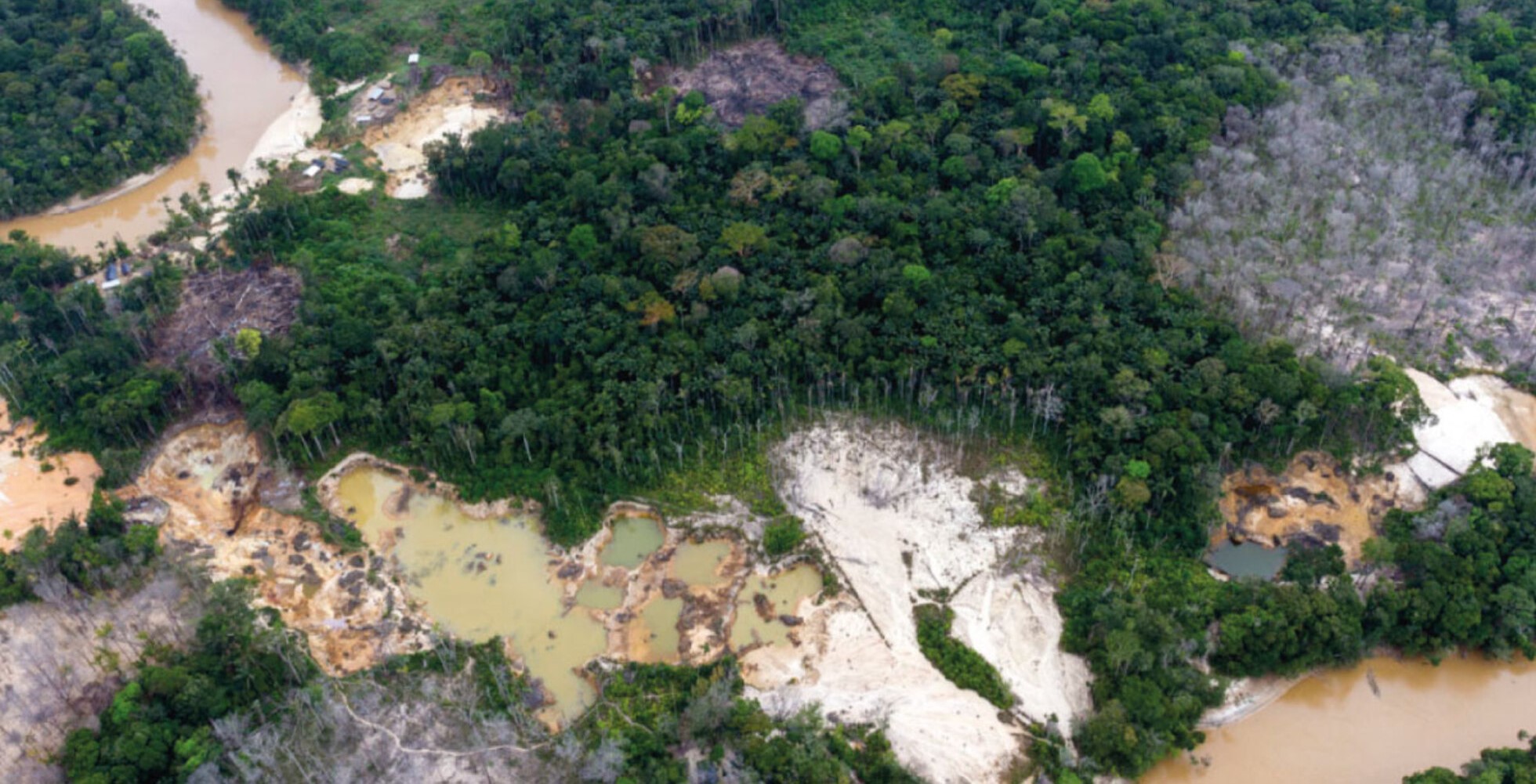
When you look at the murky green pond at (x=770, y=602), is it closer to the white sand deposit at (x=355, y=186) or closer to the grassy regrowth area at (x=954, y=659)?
the grassy regrowth area at (x=954, y=659)

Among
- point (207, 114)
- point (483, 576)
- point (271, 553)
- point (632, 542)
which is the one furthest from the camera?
point (207, 114)

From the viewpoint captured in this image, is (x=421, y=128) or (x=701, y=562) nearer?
(x=701, y=562)

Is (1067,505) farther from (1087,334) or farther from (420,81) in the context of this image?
(420,81)

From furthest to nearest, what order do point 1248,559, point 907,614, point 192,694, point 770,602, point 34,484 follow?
1. point 34,484
2. point 1248,559
3. point 770,602
4. point 907,614
5. point 192,694

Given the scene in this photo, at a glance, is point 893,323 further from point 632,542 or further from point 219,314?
point 219,314

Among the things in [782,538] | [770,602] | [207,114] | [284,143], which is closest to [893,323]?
[782,538]

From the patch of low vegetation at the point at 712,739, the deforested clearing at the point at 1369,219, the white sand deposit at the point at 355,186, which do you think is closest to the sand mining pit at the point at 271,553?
the patch of low vegetation at the point at 712,739
